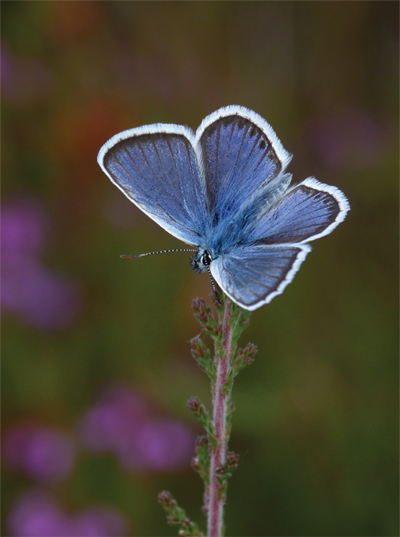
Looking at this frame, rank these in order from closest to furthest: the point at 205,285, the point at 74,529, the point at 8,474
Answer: the point at 74,529 < the point at 8,474 < the point at 205,285

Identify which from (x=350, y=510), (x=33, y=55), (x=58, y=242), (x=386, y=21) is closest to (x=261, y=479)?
(x=350, y=510)

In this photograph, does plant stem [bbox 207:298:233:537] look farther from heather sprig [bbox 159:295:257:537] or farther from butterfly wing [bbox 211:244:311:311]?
butterfly wing [bbox 211:244:311:311]

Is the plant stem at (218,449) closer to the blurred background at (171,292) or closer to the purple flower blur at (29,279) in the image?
the blurred background at (171,292)

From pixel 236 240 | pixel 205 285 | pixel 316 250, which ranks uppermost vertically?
pixel 316 250

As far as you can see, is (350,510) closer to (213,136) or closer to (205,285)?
(205,285)

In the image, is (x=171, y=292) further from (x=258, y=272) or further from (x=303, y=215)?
(x=258, y=272)

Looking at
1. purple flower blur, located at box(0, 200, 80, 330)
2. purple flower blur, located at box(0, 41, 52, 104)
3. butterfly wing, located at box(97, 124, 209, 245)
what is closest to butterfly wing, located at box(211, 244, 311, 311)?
butterfly wing, located at box(97, 124, 209, 245)

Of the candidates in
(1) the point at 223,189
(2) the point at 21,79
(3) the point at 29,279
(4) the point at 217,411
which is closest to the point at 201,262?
(1) the point at 223,189

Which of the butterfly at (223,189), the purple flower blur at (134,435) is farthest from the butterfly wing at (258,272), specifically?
the purple flower blur at (134,435)
